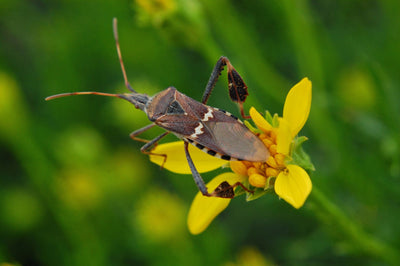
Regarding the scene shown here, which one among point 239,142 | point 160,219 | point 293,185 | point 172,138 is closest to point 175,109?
point 239,142

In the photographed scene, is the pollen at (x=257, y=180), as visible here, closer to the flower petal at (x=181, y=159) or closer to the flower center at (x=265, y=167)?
the flower center at (x=265, y=167)

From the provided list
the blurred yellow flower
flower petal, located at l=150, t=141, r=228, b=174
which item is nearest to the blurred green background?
the blurred yellow flower

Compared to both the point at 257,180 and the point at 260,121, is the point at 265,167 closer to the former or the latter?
the point at 257,180

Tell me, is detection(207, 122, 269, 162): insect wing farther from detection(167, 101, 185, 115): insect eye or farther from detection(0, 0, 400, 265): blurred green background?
detection(0, 0, 400, 265): blurred green background

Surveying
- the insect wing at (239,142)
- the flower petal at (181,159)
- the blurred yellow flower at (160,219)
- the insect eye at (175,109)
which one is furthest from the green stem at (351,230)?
the blurred yellow flower at (160,219)

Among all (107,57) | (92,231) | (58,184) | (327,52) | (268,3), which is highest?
(268,3)

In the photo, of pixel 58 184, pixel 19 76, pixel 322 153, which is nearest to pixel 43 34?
pixel 19 76

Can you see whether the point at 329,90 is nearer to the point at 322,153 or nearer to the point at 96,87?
the point at 322,153
